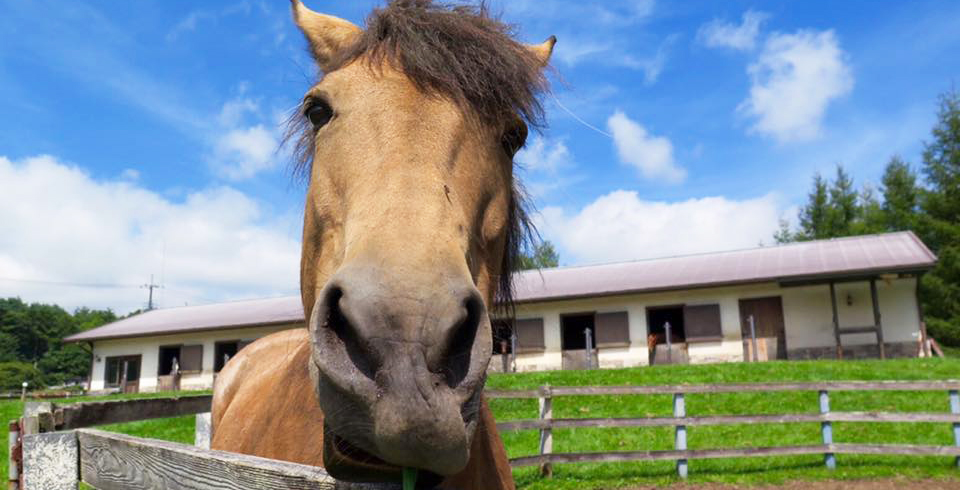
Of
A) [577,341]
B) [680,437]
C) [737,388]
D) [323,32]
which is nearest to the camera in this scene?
[323,32]

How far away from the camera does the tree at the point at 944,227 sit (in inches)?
1428

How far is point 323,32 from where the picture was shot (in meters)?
2.72

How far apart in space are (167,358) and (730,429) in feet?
101

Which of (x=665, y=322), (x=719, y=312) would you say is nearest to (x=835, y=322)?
(x=719, y=312)

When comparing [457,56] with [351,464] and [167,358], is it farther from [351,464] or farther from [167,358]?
[167,358]

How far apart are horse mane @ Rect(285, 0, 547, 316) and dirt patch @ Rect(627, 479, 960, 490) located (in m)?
8.16

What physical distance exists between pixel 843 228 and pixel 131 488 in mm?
56627

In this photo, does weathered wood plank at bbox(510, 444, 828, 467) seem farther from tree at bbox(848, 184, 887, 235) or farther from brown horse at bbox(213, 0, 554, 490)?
tree at bbox(848, 184, 887, 235)

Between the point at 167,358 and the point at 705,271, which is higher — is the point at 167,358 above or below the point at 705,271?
below

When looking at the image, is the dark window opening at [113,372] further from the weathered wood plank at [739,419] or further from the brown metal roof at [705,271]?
the weathered wood plank at [739,419]

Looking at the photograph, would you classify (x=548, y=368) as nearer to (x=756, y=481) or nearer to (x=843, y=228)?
(x=756, y=481)

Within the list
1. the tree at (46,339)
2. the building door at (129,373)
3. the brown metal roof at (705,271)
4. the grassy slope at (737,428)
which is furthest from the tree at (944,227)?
the tree at (46,339)

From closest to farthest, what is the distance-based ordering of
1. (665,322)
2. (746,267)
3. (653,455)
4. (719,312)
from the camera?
(653,455) → (719,312) → (746,267) → (665,322)

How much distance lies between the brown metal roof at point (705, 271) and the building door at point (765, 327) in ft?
3.66
